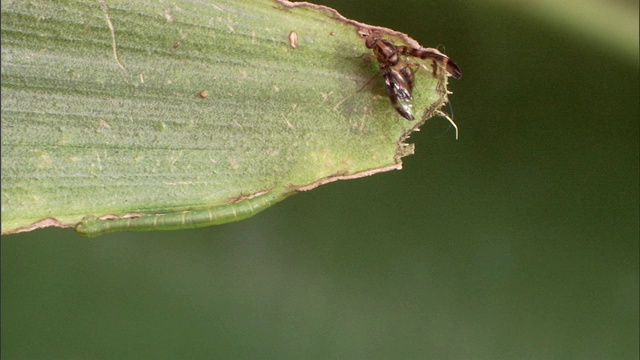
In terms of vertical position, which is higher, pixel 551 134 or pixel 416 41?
pixel 416 41

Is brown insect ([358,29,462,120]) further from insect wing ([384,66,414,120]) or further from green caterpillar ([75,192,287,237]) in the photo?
green caterpillar ([75,192,287,237])

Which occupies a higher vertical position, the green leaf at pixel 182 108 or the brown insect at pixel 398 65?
the brown insect at pixel 398 65

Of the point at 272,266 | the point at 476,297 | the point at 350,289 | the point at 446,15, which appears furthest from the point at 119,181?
the point at 476,297

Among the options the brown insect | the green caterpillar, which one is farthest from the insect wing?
the green caterpillar

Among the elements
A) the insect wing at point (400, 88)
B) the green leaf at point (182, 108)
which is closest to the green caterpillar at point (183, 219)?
the green leaf at point (182, 108)

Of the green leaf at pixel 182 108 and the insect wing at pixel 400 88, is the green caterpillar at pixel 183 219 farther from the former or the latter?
the insect wing at pixel 400 88

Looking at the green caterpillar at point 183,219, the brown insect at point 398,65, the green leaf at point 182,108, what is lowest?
the green caterpillar at point 183,219

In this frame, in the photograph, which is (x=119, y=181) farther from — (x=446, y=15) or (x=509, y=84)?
(x=509, y=84)
